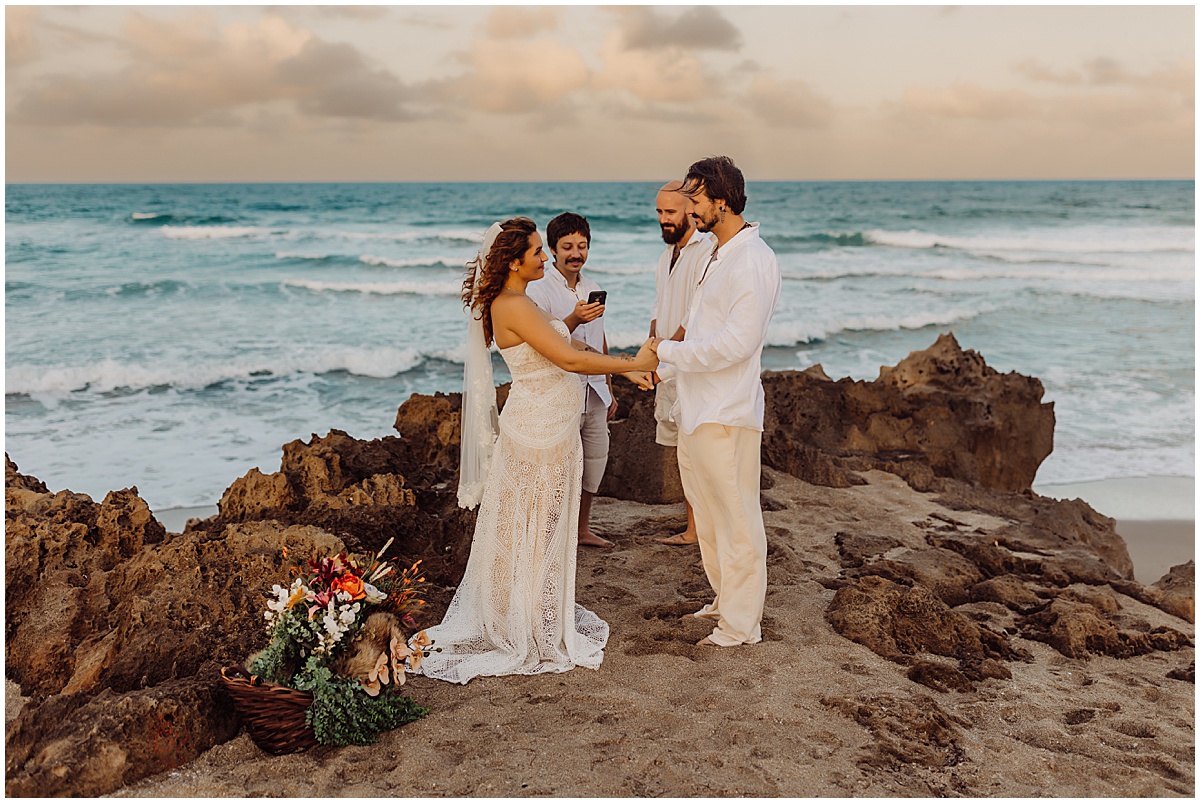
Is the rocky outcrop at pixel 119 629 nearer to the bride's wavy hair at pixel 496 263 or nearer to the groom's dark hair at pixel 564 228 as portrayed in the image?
the bride's wavy hair at pixel 496 263

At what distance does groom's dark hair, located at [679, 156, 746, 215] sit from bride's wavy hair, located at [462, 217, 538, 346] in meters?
0.80

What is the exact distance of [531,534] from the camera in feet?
15.0

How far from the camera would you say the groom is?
4293 millimetres

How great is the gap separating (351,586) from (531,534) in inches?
42.9

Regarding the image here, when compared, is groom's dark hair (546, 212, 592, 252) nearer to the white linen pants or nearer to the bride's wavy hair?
the white linen pants

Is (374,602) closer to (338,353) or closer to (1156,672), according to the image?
(1156,672)

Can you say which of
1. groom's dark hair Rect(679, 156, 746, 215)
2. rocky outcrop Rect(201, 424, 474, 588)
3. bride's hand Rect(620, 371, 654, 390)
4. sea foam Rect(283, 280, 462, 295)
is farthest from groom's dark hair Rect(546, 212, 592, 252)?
sea foam Rect(283, 280, 462, 295)

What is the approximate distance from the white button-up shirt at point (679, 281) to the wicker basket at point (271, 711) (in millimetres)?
3082

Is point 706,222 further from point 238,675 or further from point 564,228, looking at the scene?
point 238,675

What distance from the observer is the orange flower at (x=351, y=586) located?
3.70 metres

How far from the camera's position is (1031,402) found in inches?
Answer: 351

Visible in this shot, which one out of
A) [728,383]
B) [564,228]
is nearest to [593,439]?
[564,228]

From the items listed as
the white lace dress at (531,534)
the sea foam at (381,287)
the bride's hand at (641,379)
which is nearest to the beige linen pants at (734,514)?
the bride's hand at (641,379)

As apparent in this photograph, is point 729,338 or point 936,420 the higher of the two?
point 729,338
